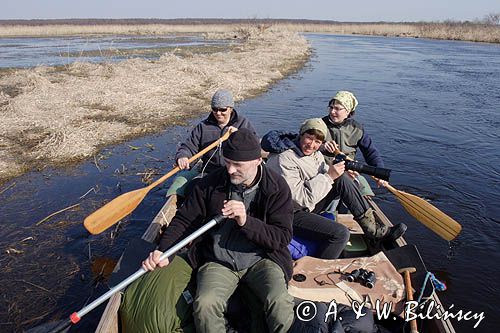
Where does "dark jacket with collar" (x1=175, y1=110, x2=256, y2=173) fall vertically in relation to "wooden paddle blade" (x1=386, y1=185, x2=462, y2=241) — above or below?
above

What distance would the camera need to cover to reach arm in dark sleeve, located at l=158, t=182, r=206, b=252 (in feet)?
10.1

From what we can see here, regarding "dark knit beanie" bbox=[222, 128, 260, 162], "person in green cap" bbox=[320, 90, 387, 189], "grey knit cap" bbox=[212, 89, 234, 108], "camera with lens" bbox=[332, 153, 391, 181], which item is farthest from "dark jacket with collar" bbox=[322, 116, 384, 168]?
"dark knit beanie" bbox=[222, 128, 260, 162]

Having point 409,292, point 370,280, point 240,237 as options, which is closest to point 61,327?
point 240,237

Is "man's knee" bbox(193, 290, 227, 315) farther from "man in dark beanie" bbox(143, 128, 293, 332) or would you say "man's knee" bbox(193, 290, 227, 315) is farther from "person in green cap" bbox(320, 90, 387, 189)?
"person in green cap" bbox(320, 90, 387, 189)

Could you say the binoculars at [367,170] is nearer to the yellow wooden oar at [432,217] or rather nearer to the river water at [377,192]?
the yellow wooden oar at [432,217]

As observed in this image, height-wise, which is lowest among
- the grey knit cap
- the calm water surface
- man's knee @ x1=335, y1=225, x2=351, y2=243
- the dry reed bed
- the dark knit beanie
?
the calm water surface

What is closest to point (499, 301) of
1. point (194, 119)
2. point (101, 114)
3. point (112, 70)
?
point (194, 119)

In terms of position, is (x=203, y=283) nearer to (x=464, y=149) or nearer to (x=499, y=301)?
(x=499, y=301)

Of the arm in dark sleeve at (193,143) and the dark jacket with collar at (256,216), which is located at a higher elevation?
the dark jacket with collar at (256,216)

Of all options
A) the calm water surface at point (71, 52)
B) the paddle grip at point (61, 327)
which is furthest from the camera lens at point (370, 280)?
the calm water surface at point (71, 52)

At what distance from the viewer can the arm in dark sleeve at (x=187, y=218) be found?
121 inches

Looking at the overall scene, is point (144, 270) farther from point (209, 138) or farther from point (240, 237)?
point (209, 138)

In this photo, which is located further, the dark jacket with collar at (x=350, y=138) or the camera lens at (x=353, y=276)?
the dark jacket with collar at (x=350, y=138)

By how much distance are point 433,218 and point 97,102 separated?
10.5 m
